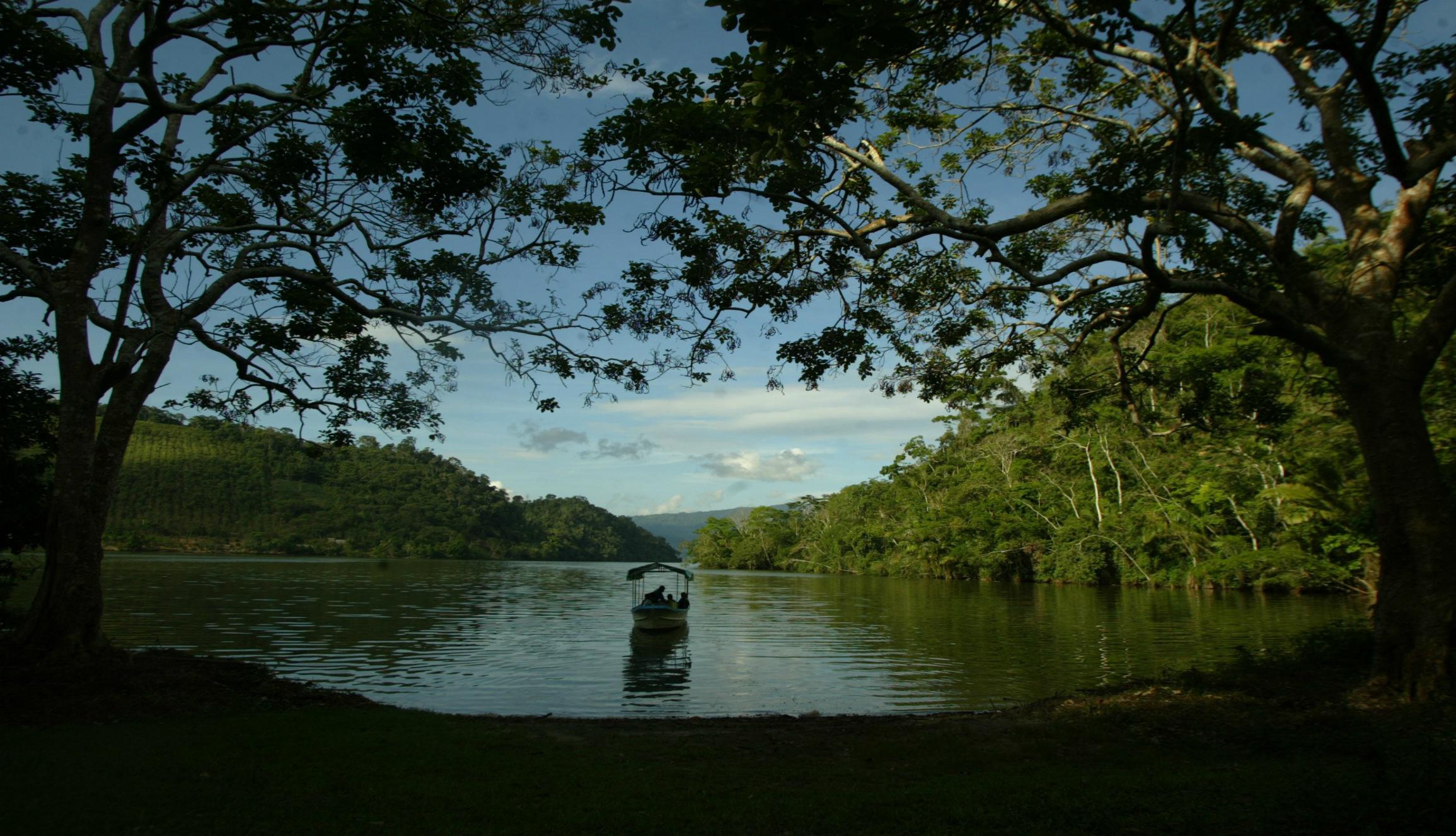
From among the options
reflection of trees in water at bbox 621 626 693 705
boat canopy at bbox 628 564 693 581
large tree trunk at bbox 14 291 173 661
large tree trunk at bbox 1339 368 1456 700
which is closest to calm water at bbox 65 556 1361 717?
reflection of trees in water at bbox 621 626 693 705

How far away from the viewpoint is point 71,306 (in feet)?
33.9

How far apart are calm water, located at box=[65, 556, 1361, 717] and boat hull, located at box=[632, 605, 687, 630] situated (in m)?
0.39

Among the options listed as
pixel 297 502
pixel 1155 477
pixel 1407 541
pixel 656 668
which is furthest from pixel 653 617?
pixel 297 502

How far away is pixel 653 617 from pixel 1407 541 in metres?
17.9

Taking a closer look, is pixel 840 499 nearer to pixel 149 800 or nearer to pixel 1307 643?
pixel 1307 643

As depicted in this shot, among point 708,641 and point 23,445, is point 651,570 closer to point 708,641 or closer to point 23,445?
point 708,641

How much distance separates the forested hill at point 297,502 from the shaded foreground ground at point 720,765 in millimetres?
82009

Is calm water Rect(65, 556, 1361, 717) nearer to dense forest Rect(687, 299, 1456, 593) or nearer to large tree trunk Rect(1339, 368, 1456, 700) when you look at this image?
dense forest Rect(687, 299, 1456, 593)

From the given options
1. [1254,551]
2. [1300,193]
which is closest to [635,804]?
[1300,193]

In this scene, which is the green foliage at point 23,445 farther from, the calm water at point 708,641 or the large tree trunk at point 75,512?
the calm water at point 708,641

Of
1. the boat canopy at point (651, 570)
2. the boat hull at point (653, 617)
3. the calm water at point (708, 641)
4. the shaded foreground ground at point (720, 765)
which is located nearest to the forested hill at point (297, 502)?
the calm water at point (708, 641)

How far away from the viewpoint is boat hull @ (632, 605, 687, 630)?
23.3 meters

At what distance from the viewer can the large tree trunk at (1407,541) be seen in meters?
8.53

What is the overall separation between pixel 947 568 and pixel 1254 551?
94.1 feet
